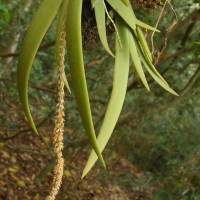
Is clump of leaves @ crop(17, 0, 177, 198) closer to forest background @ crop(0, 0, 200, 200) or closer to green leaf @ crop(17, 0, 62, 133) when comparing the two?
green leaf @ crop(17, 0, 62, 133)

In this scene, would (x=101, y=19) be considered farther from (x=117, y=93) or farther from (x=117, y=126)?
(x=117, y=126)

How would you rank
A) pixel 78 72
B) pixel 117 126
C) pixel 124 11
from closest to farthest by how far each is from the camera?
pixel 78 72 < pixel 124 11 < pixel 117 126

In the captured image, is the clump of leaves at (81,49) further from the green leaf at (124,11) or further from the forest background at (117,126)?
the forest background at (117,126)

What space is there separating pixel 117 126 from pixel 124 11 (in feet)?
6.92

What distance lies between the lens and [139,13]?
206 cm

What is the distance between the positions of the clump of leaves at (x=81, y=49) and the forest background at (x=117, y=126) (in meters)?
1.10

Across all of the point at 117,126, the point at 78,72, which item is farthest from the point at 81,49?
the point at 117,126

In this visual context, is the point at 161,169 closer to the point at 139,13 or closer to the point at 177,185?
the point at 177,185

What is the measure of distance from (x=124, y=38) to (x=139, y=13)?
1.57m

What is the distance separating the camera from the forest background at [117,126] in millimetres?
2168

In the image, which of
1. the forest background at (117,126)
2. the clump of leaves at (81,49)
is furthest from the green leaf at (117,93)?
the forest background at (117,126)

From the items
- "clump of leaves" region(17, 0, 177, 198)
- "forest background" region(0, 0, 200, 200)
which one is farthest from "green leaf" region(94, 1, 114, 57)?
"forest background" region(0, 0, 200, 200)

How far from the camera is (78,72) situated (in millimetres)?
407

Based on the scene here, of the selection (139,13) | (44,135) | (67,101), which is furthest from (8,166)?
(139,13)
